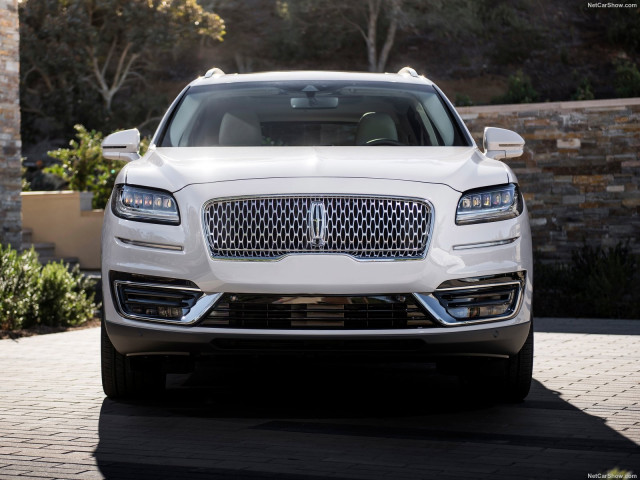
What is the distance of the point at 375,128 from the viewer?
808 centimetres

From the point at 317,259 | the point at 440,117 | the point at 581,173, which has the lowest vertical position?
the point at 581,173

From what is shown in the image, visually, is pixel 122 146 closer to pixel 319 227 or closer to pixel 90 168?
pixel 319 227

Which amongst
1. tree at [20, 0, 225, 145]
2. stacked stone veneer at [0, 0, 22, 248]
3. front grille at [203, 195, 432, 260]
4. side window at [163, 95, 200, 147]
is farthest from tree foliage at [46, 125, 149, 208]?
tree at [20, 0, 225, 145]

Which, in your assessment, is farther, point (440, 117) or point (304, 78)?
point (304, 78)

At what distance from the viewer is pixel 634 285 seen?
51.3 feet

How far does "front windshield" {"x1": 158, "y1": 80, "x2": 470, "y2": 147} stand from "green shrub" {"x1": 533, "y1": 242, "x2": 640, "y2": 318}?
738 cm

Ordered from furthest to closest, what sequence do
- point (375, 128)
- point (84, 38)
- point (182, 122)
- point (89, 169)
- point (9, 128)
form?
1. point (84, 38)
2. point (89, 169)
3. point (9, 128)
4. point (182, 122)
5. point (375, 128)

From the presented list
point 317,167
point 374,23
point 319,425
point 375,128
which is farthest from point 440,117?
point 374,23

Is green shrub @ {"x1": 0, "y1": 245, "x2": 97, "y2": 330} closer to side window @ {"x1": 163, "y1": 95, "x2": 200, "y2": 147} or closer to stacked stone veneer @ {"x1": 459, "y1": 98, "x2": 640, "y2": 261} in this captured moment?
side window @ {"x1": 163, "y1": 95, "x2": 200, "y2": 147}

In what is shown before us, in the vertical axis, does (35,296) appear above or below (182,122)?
below

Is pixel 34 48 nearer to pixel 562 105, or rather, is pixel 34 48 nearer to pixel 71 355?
pixel 562 105

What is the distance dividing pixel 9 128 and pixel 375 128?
10.8 meters

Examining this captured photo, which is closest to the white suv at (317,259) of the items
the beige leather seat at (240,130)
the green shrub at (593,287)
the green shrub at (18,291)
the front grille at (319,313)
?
the front grille at (319,313)

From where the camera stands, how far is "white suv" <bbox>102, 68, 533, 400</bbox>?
627 cm
